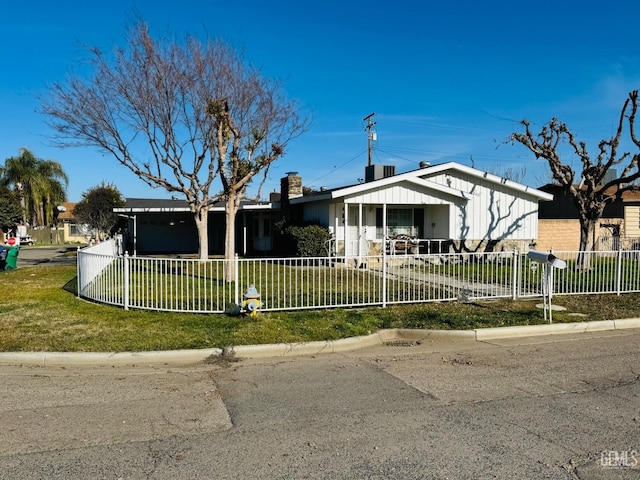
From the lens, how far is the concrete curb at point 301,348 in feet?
20.5

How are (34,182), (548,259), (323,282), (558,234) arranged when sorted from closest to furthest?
(548,259) → (323,282) → (558,234) → (34,182)

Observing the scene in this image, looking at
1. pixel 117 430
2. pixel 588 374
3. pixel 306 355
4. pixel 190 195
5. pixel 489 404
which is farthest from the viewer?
pixel 190 195

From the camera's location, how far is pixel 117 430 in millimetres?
4141

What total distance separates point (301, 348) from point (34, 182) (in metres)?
49.6

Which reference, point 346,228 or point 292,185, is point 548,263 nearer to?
point 346,228

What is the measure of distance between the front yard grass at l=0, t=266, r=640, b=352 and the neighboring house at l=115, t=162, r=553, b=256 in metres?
8.20

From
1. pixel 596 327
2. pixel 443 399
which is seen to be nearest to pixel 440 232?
pixel 596 327

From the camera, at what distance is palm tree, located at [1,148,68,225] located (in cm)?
4766

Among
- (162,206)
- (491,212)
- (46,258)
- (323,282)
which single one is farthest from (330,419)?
(162,206)

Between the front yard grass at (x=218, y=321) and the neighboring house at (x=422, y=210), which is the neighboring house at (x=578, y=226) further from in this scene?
the front yard grass at (x=218, y=321)

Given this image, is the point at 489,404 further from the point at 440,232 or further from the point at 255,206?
the point at 255,206

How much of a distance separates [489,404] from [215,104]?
10781 millimetres

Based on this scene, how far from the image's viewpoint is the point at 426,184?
18.3 m

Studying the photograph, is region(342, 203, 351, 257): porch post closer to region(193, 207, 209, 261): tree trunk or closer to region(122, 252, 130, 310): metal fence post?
region(193, 207, 209, 261): tree trunk
